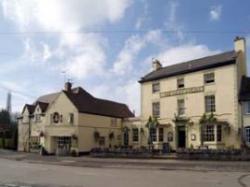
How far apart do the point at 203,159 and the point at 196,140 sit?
6916 mm

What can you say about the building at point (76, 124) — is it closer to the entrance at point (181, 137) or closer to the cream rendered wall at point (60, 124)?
the cream rendered wall at point (60, 124)

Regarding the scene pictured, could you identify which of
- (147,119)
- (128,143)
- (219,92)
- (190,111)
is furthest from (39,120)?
(219,92)

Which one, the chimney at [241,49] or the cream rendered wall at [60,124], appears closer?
the chimney at [241,49]

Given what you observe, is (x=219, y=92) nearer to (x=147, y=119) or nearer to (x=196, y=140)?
(x=196, y=140)

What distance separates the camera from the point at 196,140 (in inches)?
1506

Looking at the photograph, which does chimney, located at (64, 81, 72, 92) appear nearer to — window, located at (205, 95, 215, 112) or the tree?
the tree

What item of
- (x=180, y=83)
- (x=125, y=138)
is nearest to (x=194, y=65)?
(x=180, y=83)

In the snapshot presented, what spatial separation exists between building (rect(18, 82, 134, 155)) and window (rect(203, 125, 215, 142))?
14.2m

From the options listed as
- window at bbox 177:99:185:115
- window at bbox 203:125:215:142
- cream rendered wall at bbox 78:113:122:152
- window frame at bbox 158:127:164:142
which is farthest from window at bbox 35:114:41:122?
window at bbox 203:125:215:142

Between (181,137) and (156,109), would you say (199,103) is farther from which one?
(156,109)

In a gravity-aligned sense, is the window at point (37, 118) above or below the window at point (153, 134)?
above

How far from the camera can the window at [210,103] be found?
3769 centimetres

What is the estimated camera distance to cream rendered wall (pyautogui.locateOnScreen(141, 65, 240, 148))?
118 ft

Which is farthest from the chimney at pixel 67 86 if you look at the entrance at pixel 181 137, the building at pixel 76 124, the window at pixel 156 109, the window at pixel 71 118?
the entrance at pixel 181 137
